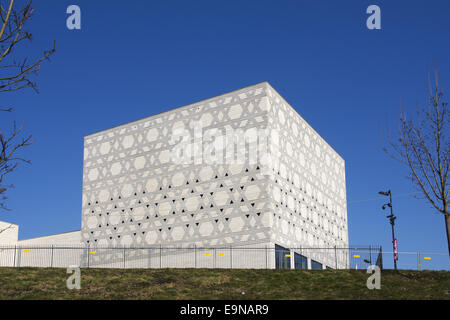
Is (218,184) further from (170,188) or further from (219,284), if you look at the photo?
(219,284)

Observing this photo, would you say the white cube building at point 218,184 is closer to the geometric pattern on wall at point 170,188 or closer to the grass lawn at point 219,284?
the geometric pattern on wall at point 170,188

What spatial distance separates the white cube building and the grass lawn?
16294mm

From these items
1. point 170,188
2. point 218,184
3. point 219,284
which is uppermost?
point 170,188

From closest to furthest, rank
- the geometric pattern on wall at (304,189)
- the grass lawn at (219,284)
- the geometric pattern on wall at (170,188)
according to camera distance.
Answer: the grass lawn at (219,284), the geometric pattern on wall at (170,188), the geometric pattern on wall at (304,189)

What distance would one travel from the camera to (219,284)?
34.8 metres

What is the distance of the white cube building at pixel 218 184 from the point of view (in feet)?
185

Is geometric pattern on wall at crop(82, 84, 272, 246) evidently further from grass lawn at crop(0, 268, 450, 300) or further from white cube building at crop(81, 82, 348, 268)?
grass lawn at crop(0, 268, 450, 300)

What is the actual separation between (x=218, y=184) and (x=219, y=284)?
80.1 ft

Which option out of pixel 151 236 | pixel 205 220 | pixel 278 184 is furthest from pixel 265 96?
pixel 151 236

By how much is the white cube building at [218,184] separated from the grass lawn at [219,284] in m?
16.3

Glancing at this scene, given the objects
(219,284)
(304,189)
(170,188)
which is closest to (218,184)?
(170,188)

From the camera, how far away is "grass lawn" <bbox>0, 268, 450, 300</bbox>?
3134 centimetres

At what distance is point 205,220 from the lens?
58625 millimetres

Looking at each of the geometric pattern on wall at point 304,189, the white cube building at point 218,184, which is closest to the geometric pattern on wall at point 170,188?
the white cube building at point 218,184
